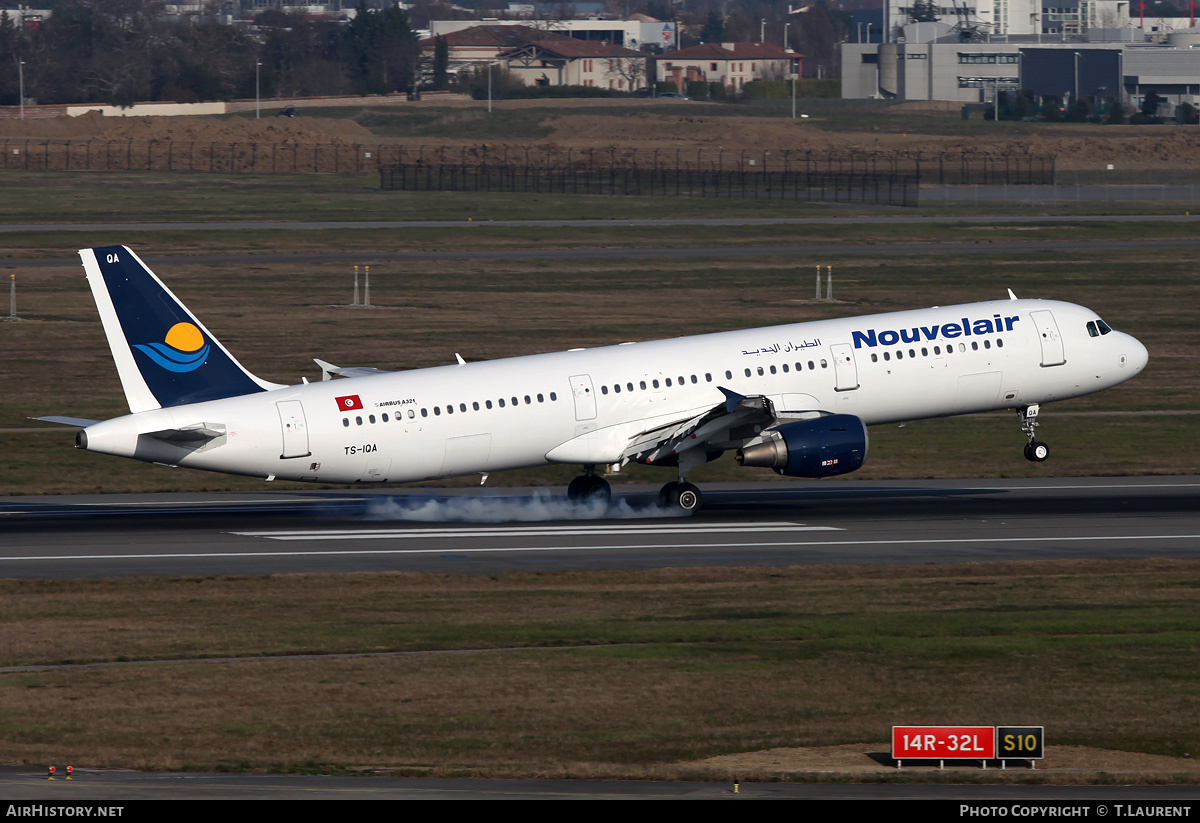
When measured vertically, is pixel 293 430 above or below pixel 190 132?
below

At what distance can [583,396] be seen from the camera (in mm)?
45938

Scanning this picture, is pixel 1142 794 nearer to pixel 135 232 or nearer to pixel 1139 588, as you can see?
pixel 1139 588

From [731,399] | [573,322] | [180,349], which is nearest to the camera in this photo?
[180,349]

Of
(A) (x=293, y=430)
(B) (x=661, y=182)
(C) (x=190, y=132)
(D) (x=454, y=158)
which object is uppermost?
(C) (x=190, y=132)

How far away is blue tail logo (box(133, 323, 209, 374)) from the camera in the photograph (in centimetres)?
4225

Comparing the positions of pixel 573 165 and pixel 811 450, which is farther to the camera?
pixel 573 165

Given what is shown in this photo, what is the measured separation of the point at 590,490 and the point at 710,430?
4.68 meters

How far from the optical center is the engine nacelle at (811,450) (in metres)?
45.0

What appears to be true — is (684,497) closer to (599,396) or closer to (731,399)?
(731,399)

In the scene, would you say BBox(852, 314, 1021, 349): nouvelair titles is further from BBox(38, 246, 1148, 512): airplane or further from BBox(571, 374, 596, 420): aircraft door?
BBox(571, 374, 596, 420): aircraft door

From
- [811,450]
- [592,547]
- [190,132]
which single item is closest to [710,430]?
[811,450]

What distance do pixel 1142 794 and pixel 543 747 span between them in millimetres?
9054

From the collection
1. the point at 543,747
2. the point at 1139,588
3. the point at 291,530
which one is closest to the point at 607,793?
the point at 543,747

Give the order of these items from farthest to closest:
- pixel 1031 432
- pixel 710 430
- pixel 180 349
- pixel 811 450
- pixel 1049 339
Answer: pixel 1031 432 → pixel 1049 339 → pixel 710 430 → pixel 811 450 → pixel 180 349
